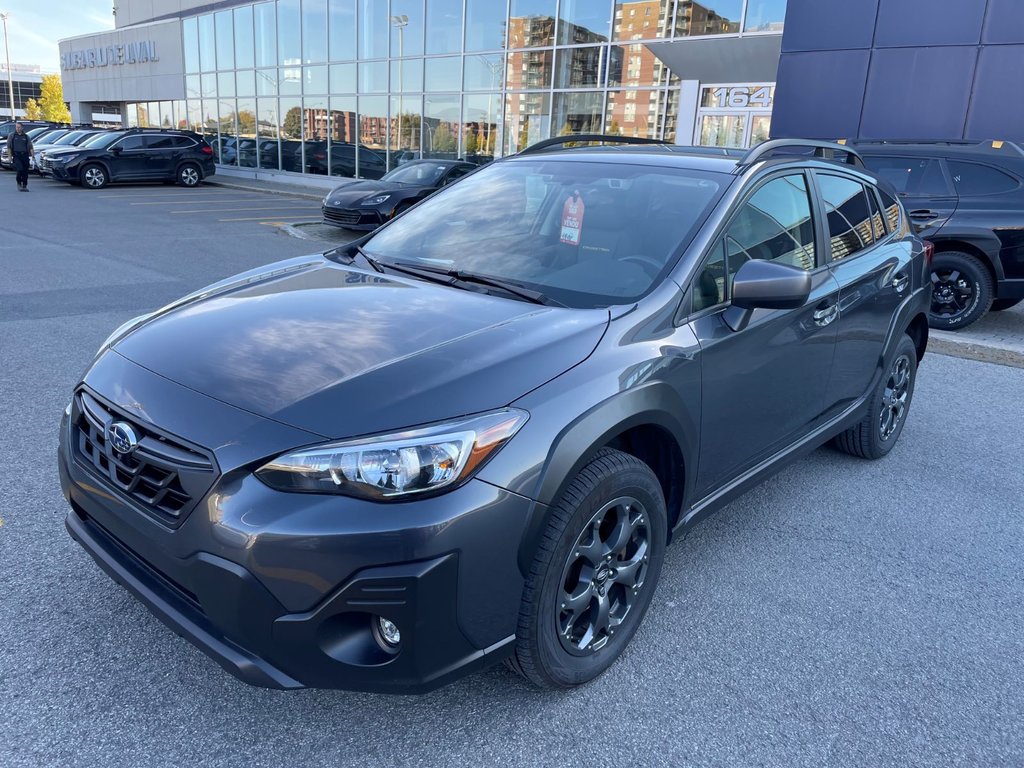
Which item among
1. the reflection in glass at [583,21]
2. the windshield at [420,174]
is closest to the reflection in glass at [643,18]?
the reflection in glass at [583,21]

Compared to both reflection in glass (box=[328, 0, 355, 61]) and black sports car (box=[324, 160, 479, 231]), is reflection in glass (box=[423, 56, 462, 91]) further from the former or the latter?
black sports car (box=[324, 160, 479, 231])

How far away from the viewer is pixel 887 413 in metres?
4.70

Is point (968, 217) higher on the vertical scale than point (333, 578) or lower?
higher

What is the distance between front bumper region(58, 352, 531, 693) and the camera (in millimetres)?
1950

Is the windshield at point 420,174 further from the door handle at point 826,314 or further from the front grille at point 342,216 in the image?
the door handle at point 826,314

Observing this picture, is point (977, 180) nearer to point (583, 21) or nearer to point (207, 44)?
point (583, 21)

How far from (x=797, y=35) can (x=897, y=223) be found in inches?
407

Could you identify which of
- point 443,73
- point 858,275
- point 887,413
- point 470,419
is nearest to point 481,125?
point 443,73

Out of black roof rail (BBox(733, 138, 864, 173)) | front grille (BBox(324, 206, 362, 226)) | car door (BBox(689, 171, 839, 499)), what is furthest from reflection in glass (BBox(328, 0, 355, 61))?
car door (BBox(689, 171, 839, 499))

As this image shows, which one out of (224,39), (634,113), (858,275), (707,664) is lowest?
→ (707,664)

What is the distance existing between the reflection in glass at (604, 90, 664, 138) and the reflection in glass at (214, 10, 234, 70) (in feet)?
60.9

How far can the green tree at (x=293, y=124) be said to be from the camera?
27328mm

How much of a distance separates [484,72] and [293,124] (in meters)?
9.51

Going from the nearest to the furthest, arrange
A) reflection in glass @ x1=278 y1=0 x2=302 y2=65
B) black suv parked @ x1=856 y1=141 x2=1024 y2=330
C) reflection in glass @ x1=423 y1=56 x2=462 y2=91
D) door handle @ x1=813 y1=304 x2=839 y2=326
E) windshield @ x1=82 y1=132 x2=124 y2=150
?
door handle @ x1=813 y1=304 x2=839 y2=326
black suv parked @ x1=856 y1=141 x2=1024 y2=330
reflection in glass @ x1=423 y1=56 x2=462 y2=91
windshield @ x1=82 y1=132 x2=124 y2=150
reflection in glass @ x1=278 y1=0 x2=302 y2=65
